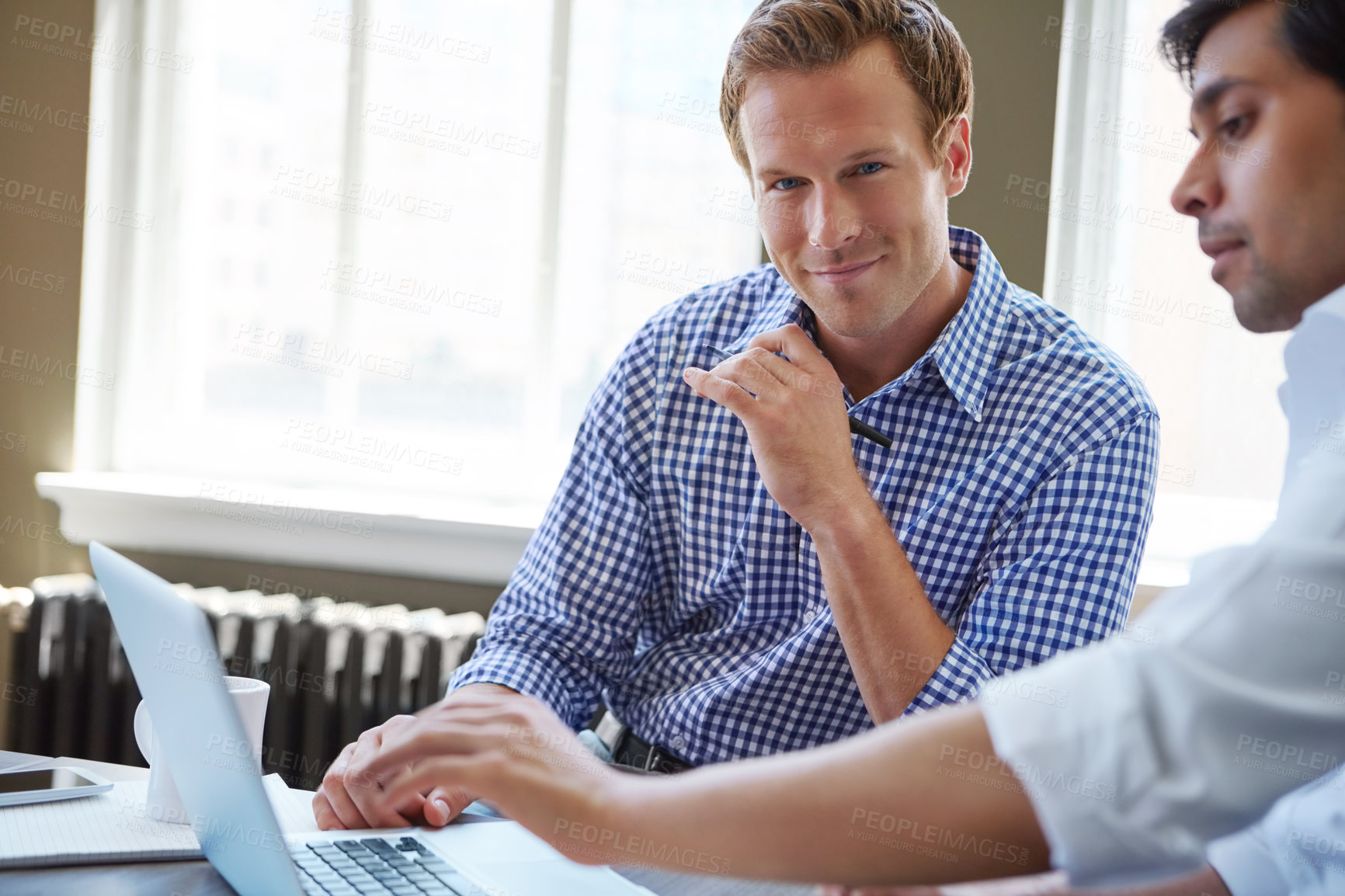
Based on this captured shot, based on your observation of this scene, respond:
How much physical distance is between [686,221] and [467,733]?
6.23 feet

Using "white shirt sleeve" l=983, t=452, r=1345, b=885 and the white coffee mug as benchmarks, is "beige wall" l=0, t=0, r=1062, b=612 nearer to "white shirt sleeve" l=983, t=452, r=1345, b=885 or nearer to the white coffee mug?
the white coffee mug

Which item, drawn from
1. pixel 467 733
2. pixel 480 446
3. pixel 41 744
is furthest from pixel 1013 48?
A: pixel 41 744

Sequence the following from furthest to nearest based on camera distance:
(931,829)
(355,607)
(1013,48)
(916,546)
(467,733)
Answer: (355,607) < (1013,48) < (916,546) < (467,733) < (931,829)

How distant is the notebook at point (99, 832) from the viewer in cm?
81

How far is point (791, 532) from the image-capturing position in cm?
136

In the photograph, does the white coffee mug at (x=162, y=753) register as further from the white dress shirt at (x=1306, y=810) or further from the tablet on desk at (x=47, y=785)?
Result: the white dress shirt at (x=1306, y=810)

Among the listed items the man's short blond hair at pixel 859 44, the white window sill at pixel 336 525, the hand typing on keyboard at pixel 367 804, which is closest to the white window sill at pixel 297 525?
the white window sill at pixel 336 525

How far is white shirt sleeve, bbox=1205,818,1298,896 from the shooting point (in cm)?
82

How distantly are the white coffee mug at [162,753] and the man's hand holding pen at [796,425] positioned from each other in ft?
1.91

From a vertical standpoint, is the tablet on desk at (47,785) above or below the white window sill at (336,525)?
below

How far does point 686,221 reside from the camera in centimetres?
249

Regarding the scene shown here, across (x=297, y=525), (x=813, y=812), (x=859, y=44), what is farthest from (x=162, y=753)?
Answer: (x=297, y=525)

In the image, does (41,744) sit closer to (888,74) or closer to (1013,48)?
(888,74)

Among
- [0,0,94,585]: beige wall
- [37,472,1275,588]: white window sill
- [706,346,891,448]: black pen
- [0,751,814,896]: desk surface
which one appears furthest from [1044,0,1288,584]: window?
[0,0,94,585]: beige wall
